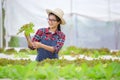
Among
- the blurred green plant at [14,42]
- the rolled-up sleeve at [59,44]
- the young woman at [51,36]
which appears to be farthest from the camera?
the blurred green plant at [14,42]

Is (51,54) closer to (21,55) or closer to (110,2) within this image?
(21,55)

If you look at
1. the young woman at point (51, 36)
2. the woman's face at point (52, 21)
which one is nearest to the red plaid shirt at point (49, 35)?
the young woman at point (51, 36)

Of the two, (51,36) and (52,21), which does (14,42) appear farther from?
(52,21)

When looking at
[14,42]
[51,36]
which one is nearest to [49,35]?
[51,36]

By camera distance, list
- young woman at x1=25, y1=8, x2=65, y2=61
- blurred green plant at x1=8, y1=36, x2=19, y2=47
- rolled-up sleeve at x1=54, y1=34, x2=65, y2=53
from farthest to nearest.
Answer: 1. blurred green plant at x1=8, y1=36, x2=19, y2=47
2. young woman at x1=25, y1=8, x2=65, y2=61
3. rolled-up sleeve at x1=54, y1=34, x2=65, y2=53

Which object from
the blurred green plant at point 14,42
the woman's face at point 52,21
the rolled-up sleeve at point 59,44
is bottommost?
the blurred green plant at point 14,42

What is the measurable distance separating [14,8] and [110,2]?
2991mm

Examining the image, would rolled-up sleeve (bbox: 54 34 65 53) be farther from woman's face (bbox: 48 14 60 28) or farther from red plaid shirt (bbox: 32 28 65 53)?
woman's face (bbox: 48 14 60 28)

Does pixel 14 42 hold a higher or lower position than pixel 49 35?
lower

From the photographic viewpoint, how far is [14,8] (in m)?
13.2

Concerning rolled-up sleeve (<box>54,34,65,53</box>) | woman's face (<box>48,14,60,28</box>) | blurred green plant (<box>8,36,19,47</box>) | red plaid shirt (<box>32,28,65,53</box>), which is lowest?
blurred green plant (<box>8,36,19,47</box>)

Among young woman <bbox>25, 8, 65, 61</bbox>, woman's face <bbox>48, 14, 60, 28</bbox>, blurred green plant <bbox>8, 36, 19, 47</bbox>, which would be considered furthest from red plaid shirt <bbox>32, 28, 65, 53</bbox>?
blurred green plant <bbox>8, 36, 19, 47</bbox>

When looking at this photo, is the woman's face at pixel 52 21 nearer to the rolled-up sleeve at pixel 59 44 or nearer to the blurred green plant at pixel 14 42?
the rolled-up sleeve at pixel 59 44

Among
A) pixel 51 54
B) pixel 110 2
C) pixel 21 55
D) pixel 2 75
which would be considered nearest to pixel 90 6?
pixel 110 2
